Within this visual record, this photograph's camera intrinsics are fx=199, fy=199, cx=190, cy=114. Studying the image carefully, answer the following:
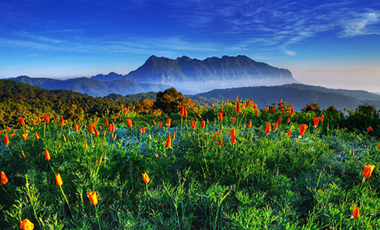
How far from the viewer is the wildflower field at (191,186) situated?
2277 mm

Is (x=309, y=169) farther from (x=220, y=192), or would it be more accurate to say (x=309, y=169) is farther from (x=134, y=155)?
(x=134, y=155)

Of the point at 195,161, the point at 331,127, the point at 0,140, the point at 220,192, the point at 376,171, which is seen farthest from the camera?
the point at 331,127

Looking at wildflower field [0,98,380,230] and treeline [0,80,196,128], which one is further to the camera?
treeline [0,80,196,128]

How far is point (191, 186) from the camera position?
254 cm

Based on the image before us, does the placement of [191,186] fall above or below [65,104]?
above

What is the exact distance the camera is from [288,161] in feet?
12.3

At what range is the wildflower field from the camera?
2277 millimetres

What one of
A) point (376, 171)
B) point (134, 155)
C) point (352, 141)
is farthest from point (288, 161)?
point (134, 155)

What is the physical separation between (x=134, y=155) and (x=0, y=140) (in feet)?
12.0

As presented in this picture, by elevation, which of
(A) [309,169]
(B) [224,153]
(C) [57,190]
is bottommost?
(C) [57,190]

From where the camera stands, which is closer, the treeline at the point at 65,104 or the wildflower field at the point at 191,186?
the wildflower field at the point at 191,186

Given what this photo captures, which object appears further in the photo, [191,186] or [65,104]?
[65,104]

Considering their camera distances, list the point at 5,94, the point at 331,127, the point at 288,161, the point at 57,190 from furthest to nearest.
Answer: the point at 5,94 < the point at 331,127 < the point at 288,161 < the point at 57,190

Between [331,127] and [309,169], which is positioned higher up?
[331,127]
